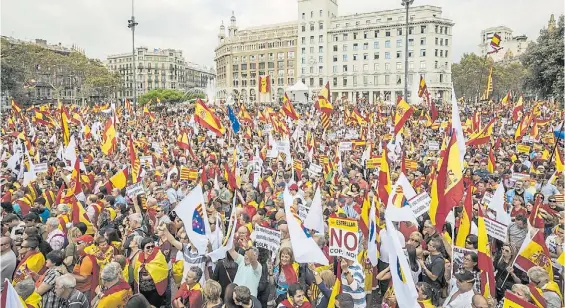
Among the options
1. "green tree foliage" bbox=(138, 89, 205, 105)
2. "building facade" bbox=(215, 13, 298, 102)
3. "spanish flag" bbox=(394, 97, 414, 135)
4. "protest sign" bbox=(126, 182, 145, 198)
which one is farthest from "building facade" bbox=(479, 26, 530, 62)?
"protest sign" bbox=(126, 182, 145, 198)

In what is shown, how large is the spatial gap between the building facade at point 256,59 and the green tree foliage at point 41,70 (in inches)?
1347

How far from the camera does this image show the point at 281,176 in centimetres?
1181

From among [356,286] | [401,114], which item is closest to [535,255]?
[356,286]

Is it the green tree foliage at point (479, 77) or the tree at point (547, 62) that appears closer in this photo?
the tree at point (547, 62)

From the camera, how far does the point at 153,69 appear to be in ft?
427

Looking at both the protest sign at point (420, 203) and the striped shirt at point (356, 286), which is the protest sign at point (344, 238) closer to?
the striped shirt at point (356, 286)

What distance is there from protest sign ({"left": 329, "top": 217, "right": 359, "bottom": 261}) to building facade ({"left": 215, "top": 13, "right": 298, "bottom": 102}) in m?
90.5

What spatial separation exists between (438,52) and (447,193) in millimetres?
83075

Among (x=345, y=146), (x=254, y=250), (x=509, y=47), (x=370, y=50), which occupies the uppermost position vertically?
(x=509, y=47)

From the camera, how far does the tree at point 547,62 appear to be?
27.9 m

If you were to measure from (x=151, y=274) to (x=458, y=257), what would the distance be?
151 inches

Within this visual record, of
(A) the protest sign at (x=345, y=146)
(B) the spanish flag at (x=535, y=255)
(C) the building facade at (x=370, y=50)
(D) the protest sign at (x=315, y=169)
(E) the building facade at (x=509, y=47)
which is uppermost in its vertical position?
(E) the building facade at (x=509, y=47)

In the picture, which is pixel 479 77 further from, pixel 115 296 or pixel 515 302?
pixel 115 296

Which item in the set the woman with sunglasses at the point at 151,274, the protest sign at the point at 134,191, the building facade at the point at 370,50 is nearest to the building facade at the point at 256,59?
the building facade at the point at 370,50
